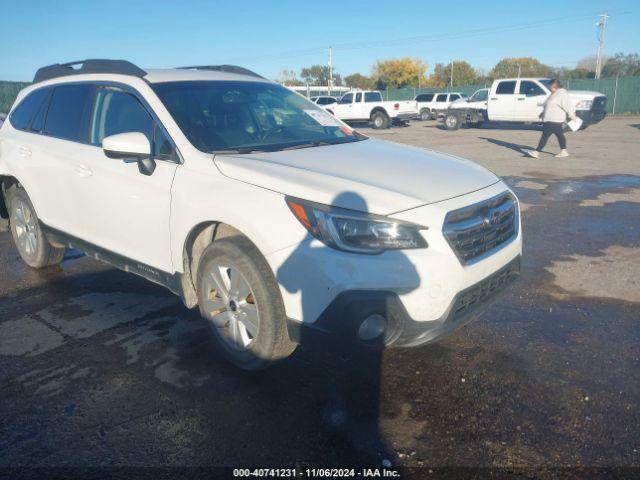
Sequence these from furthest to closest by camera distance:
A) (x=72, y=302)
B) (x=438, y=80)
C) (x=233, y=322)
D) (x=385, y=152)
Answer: (x=438, y=80)
(x=72, y=302)
(x=385, y=152)
(x=233, y=322)

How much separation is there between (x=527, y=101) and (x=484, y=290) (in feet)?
68.8

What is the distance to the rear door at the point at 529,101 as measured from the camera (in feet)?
69.6

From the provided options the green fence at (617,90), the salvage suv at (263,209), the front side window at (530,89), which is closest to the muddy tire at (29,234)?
the salvage suv at (263,209)

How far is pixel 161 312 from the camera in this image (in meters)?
4.10

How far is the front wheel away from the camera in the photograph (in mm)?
24872

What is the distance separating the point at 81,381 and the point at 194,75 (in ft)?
7.71

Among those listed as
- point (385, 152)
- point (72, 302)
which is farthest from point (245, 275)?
point (72, 302)

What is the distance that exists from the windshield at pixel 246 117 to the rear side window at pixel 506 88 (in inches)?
789

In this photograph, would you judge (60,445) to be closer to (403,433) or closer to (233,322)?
(233,322)

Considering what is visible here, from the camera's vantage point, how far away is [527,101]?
847 inches

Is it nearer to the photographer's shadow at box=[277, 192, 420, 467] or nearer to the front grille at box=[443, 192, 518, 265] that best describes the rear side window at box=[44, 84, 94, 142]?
the photographer's shadow at box=[277, 192, 420, 467]

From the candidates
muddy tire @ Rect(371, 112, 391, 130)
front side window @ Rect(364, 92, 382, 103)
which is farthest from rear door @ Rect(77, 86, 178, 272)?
front side window @ Rect(364, 92, 382, 103)

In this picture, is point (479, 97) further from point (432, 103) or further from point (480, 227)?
point (480, 227)

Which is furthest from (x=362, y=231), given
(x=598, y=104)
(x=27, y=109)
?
(x=598, y=104)
